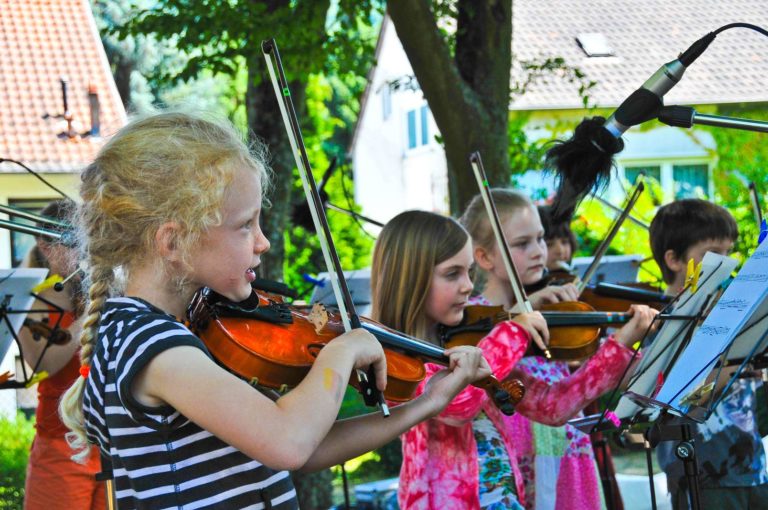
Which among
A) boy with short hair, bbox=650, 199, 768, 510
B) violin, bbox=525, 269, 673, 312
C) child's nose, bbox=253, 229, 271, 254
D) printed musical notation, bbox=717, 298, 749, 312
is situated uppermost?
child's nose, bbox=253, 229, 271, 254

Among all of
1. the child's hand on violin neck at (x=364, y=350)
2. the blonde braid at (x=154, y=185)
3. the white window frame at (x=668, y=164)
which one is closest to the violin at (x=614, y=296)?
the child's hand on violin neck at (x=364, y=350)

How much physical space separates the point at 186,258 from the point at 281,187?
4.95 metres

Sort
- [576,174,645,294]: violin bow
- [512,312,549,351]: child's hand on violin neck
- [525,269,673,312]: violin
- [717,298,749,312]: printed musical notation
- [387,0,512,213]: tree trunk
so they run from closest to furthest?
[717,298,749,312]: printed musical notation → [512,312,549,351]: child's hand on violin neck → [525,269,673,312]: violin → [576,174,645,294]: violin bow → [387,0,512,213]: tree trunk

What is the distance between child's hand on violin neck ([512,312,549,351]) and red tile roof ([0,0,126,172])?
36.6 ft

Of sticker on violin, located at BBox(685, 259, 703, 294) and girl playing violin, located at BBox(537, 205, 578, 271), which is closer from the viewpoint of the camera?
sticker on violin, located at BBox(685, 259, 703, 294)

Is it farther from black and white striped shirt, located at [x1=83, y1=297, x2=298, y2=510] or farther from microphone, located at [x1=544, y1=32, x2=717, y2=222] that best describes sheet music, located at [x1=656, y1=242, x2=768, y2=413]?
black and white striped shirt, located at [x1=83, y1=297, x2=298, y2=510]

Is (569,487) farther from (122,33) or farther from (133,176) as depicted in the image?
(122,33)

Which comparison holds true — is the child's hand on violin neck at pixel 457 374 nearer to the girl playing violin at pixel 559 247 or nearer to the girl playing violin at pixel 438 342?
the girl playing violin at pixel 438 342

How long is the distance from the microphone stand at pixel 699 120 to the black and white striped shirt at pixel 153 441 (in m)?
1.35

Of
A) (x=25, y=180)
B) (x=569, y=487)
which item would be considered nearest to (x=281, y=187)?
(x=569, y=487)

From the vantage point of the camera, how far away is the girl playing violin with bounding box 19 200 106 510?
3627mm

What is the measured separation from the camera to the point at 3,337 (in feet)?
12.7

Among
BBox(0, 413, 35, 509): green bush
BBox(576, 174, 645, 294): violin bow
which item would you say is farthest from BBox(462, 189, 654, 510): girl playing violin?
BBox(0, 413, 35, 509): green bush

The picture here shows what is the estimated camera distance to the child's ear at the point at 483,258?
389 centimetres
